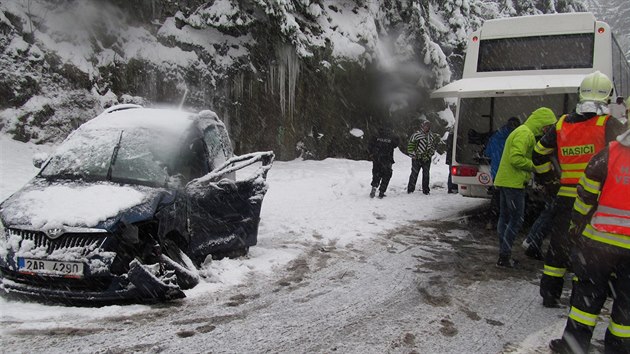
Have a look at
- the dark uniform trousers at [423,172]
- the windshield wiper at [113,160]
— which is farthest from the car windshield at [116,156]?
the dark uniform trousers at [423,172]

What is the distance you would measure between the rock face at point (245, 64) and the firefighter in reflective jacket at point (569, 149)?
32.3 ft

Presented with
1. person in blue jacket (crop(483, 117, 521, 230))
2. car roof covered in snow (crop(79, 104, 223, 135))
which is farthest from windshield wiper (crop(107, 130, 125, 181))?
person in blue jacket (crop(483, 117, 521, 230))

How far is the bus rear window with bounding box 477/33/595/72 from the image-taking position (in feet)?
26.7

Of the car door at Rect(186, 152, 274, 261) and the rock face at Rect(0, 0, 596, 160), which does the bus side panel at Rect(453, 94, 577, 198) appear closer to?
the car door at Rect(186, 152, 274, 261)

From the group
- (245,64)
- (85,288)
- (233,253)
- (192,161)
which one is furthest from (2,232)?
(245,64)

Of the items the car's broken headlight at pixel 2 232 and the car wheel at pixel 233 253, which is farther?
the car wheel at pixel 233 253

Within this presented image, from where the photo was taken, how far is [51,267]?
4.04 metres

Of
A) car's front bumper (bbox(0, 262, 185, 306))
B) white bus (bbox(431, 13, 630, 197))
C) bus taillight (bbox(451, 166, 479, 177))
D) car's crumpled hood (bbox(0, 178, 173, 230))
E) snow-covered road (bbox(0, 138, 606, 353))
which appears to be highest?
white bus (bbox(431, 13, 630, 197))

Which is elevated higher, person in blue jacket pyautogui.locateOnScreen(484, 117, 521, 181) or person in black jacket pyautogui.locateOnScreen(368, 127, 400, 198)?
person in blue jacket pyautogui.locateOnScreen(484, 117, 521, 181)

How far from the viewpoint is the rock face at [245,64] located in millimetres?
11734

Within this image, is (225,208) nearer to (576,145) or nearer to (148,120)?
(148,120)

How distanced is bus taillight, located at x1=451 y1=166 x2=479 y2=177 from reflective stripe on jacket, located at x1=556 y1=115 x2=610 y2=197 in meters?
4.25

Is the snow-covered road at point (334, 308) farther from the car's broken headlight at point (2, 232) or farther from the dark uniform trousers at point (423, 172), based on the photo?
the dark uniform trousers at point (423, 172)

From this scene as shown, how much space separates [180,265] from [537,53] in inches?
283
